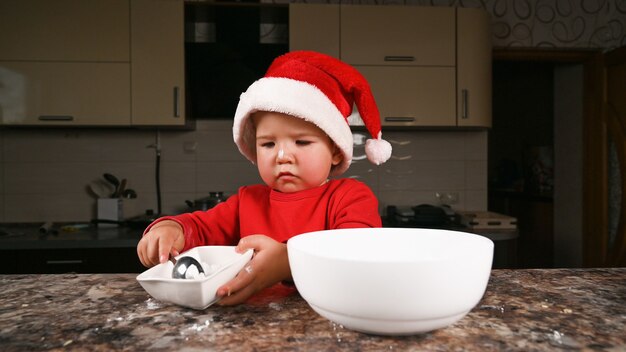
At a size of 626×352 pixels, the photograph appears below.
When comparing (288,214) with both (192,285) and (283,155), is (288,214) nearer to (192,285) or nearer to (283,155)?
(283,155)

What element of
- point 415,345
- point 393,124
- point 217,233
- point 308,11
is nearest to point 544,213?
point 393,124

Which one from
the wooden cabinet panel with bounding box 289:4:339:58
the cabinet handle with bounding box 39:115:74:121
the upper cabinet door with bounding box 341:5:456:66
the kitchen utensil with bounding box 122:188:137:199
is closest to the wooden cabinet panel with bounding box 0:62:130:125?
the cabinet handle with bounding box 39:115:74:121

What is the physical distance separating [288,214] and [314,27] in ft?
5.85

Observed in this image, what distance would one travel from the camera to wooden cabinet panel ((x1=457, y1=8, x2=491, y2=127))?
96.3 inches

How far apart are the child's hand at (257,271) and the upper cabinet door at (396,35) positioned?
198 cm

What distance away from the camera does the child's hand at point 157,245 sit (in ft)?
2.12

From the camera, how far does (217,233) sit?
888 millimetres

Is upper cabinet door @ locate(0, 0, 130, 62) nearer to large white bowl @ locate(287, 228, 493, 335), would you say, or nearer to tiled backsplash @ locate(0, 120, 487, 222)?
tiled backsplash @ locate(0, 120, 487, 222)

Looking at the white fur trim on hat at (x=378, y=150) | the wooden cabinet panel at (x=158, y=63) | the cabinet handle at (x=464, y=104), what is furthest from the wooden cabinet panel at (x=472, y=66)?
the white fur trim on hat at (x=378, y=150)

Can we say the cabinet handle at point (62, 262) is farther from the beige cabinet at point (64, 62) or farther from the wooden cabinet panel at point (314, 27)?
the wooden cabinet panel at point (314, 27)

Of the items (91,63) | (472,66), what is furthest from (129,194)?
(472,66)

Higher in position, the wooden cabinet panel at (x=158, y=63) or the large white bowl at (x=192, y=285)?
the wooden cabinet panel at (x=158, y=63)

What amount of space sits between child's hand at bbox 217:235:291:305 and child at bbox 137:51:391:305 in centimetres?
19

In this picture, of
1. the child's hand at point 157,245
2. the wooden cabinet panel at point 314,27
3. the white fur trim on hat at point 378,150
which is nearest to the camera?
the child's hand at point 157,245
